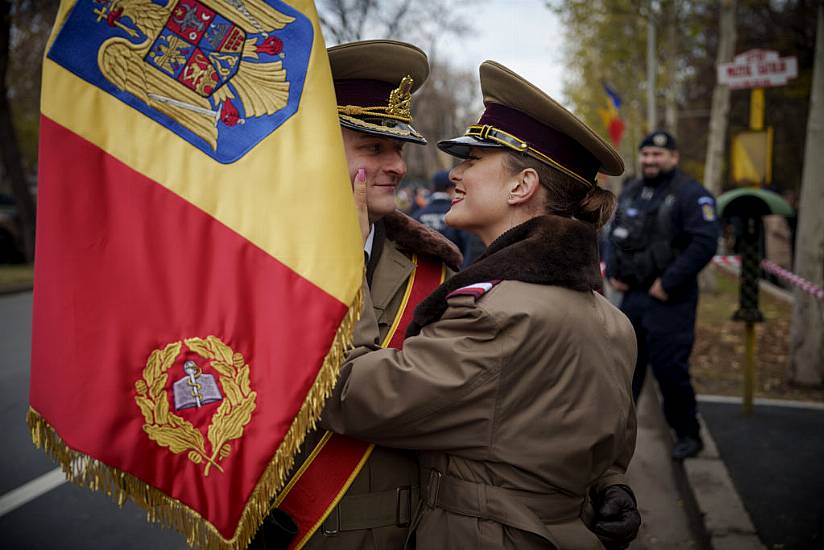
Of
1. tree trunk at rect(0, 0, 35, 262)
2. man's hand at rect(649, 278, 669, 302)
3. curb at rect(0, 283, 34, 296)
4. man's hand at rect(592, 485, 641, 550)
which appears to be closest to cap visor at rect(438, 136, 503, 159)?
man's hand at rect(592, 485, 641, 550)

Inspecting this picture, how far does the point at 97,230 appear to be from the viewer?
1.61 metres

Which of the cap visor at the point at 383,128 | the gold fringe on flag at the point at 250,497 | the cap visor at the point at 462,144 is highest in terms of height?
the cap visor at the point at 383,128

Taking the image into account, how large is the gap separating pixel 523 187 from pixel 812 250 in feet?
18.2

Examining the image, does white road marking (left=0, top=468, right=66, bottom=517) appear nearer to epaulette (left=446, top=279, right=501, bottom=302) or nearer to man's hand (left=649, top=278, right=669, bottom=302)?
epaulette (left=446, top=279, right=501, bottom=302)

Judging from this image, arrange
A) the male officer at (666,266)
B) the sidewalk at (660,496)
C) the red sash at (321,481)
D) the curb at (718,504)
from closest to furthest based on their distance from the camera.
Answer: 1. the red sash at (321,481)
2. the curb at (718,504)
3. the sidewalk at (660,496)
4. the male officer at (666,266)

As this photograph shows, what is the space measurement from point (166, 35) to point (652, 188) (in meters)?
4.51

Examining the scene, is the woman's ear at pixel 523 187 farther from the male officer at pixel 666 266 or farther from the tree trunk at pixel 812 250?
the tree trunk at pixel 812 250

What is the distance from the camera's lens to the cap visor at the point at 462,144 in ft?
6.73

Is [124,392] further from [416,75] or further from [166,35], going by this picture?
[416,75]

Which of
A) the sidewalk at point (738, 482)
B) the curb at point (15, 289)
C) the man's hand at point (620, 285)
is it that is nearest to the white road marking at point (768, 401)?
the sidewalk at point (738, 482)

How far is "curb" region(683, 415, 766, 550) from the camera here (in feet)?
11.9

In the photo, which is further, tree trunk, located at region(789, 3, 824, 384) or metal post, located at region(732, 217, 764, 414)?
tree trunk, located at region(789, 3, 824, 384)

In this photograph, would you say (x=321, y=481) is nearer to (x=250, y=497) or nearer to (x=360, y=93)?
(x=250, y=497)

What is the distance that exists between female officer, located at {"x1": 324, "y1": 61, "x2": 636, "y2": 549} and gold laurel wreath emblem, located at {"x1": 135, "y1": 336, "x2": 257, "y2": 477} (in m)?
0.26
